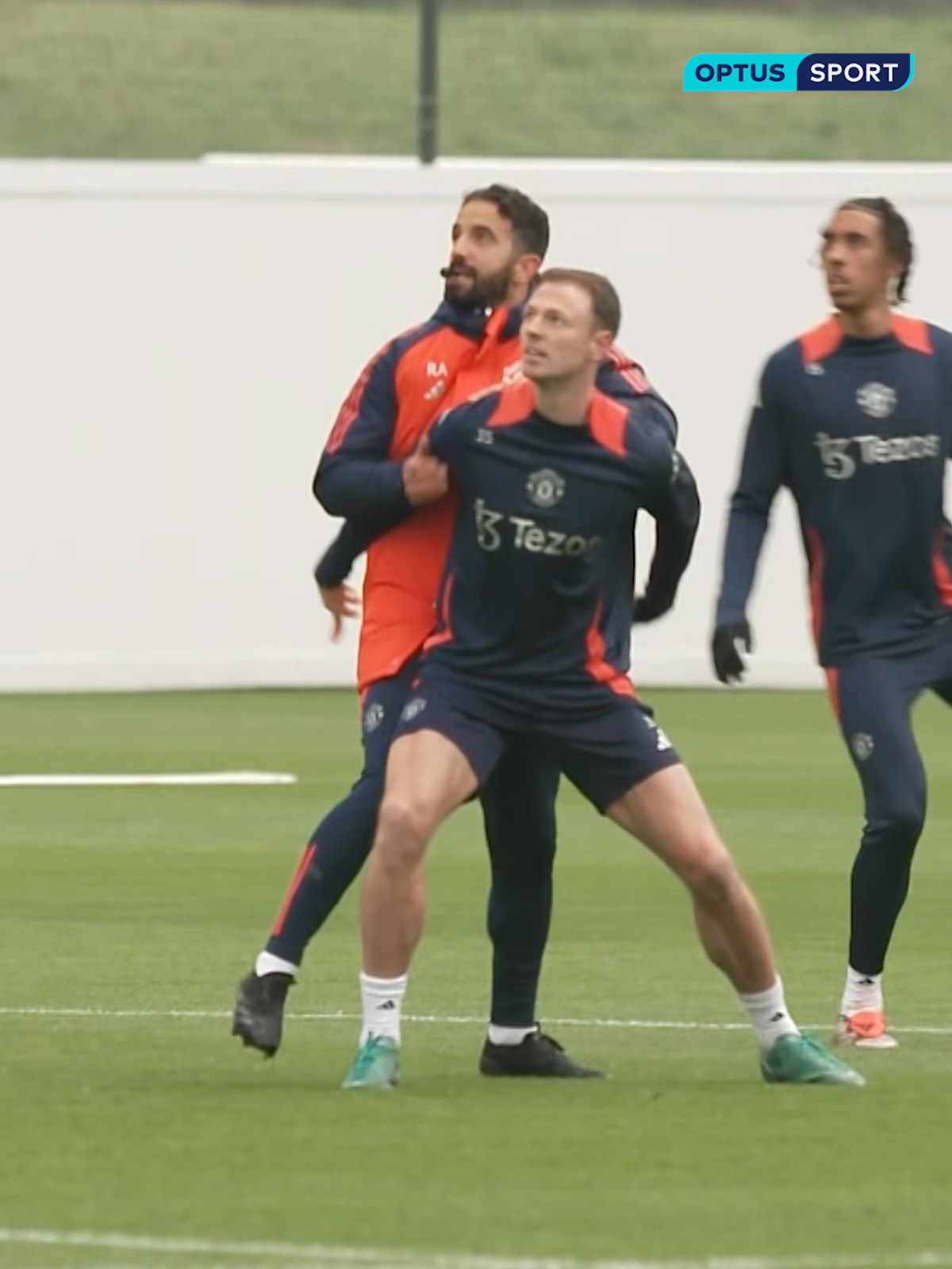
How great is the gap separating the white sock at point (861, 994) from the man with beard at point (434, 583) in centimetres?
86

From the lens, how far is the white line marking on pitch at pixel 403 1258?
576 cm

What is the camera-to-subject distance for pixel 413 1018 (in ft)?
29.2

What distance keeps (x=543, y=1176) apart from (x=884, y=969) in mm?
3405

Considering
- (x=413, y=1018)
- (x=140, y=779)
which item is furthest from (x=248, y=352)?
(x=413, y=1018)

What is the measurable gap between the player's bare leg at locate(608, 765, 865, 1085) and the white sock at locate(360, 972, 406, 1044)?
0.61 m

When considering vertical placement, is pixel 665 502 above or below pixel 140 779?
above

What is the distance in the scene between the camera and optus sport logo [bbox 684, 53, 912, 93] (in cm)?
2162

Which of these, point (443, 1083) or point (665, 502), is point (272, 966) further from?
point (665, 502)

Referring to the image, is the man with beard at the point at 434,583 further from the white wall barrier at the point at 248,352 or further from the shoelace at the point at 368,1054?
the white wall barrier at the point at 248,352

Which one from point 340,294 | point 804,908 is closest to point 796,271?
point 340,294

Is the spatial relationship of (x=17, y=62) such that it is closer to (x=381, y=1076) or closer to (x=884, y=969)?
(x=884, y=969)

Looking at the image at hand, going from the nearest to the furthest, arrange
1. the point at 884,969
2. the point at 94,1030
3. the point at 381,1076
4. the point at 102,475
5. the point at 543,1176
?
the point at 543,1176 → the point at 381,1076 → the point at 94,1030 → the point at 884,969 → the point at 102,475

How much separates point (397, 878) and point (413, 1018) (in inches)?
61.8

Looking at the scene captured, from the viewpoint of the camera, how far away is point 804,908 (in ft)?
37.1
